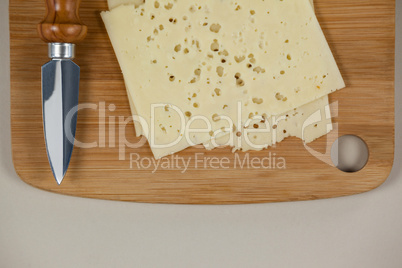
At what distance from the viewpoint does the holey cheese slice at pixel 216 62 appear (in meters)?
1.00

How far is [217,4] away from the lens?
1.00 metres

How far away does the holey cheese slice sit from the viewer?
999mm

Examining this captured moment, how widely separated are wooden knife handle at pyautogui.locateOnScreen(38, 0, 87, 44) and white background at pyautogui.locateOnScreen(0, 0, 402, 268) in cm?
31

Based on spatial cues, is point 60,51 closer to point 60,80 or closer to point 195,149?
point 60,80

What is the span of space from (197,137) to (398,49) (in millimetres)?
613

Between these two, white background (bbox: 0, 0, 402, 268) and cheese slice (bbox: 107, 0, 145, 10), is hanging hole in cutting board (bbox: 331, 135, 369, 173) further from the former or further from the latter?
cheese slice (bbox: 107, 0, 145, 10)

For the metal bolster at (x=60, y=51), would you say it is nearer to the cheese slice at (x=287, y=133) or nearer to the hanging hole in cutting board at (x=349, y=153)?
the cheese slice at (x=287, y=133)

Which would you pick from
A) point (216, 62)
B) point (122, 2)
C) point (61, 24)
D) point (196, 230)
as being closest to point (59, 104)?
point (61, 24)

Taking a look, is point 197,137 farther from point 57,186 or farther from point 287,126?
point 57,186

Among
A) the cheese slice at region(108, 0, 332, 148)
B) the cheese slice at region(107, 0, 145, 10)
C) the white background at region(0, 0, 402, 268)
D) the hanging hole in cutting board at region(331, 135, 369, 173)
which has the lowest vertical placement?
the white background at region(0, 0, 402, 268)

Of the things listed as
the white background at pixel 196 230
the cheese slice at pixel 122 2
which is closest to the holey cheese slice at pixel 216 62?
the cheese slice at pixel 122 2

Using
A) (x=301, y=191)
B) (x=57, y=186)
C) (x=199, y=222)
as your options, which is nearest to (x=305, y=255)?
(x=301, y=191)

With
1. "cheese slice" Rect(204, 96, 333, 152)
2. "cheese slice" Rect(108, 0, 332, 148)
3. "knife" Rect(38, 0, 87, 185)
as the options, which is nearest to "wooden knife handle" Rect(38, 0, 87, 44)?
"knife" Rect(38, 0, 87, 185)

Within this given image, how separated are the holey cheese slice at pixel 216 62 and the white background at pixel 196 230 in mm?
251
